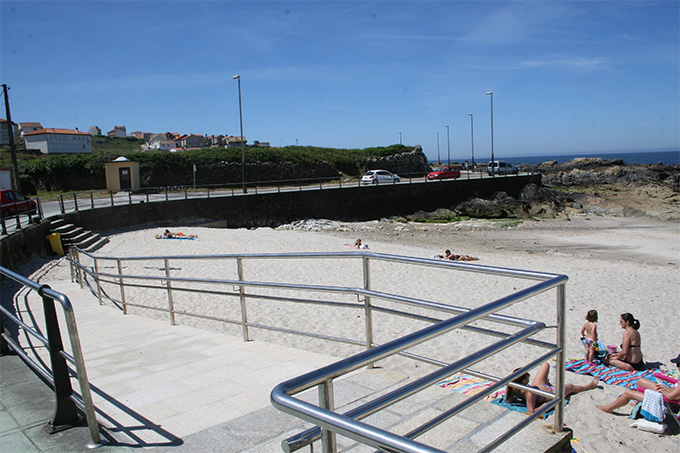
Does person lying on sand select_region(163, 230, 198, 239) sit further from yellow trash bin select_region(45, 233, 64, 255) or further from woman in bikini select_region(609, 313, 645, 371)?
woman in bikini select_region(609, 313, 645, 371)

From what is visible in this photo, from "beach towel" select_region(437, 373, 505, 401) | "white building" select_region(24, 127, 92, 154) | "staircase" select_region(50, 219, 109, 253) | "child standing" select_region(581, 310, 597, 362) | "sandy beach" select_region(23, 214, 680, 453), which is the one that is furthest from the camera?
"white building" select_region(24, 127, 92, 154)

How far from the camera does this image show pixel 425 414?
3.17 metres

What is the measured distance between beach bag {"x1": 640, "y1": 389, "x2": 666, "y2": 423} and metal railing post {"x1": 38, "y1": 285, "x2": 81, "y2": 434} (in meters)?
5.99

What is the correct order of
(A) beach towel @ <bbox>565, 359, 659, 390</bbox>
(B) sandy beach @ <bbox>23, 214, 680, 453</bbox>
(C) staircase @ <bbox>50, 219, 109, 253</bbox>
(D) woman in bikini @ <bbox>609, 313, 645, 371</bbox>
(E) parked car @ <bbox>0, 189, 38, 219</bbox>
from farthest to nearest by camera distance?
A: (E) parked car @ <bbox>0, 189, 38, 219</bbox> < (C) staircase @ <bbox>50, 219, 109, 253</bbox> < (B) sandy beach @ <bbox>23, 214, 680, 453</bbox> < (D) woman in bikini @ <bbox>609, 313, 645, 371</bbox> < (A) beach towel @ <bbox>565, 359, 659, 390</bbox>

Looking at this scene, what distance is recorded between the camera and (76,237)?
18141 mm

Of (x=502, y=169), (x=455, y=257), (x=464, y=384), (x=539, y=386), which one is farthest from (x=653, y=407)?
(x=502, y=169)

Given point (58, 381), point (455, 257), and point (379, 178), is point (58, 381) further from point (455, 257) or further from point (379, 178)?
point (379, 178)

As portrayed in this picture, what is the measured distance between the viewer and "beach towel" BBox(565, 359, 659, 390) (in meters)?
7.23

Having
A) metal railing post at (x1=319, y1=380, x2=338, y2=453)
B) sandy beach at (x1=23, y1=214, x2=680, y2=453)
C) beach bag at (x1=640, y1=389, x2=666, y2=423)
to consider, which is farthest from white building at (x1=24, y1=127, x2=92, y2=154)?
metal railing post at (x1=319, y1=380, x2=338, y2=453)

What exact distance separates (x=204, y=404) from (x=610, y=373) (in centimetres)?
631

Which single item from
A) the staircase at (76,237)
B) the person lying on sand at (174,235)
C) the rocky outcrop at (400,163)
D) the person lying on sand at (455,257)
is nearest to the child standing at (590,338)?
the person lying on sand at (455,257)

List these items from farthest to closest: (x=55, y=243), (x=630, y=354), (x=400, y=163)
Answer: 1. (x=400, y=163)
2. (x=55, y=243)
3. (x=630, y=354)

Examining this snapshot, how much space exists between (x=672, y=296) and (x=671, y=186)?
139ft

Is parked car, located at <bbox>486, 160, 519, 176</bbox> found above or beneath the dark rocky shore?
above
